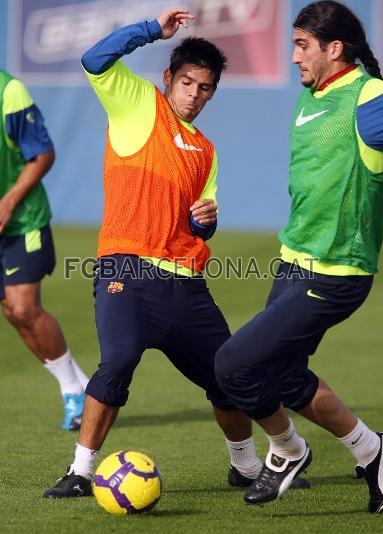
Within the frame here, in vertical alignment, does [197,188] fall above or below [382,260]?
above

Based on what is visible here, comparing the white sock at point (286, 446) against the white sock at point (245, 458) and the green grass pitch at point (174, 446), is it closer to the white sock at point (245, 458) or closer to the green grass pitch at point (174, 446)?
the green grass pitch at point (174, 446)

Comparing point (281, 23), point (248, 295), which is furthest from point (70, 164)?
point (248, 295)

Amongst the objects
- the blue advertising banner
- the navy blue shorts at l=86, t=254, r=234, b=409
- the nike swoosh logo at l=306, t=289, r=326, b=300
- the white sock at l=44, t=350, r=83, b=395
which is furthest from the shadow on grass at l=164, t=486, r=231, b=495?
the blue advertising banner

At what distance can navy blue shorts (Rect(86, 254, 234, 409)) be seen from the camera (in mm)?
5996

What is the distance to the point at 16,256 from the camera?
838cm

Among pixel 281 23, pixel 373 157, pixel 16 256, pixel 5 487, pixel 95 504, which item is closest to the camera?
pixel 373 157

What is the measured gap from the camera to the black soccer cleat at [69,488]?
6.08 m

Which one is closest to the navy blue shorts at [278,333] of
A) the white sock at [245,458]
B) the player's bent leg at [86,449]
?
the player's bent leg at [86,449]

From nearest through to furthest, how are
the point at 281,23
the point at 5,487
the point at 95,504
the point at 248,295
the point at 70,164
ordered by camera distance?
1. the point at 95,504
2. the point at 5,487
3. the point at 248,295
4. the point at 281,23
5. the point at 70,164

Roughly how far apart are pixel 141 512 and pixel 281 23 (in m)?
14.7

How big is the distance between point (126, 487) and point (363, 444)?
1231 mm

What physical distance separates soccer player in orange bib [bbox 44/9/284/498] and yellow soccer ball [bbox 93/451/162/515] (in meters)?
0.38

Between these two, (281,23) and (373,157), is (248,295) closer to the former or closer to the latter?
(281,23)

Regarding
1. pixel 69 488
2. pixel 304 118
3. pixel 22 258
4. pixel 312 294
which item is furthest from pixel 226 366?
pixel 22 258
